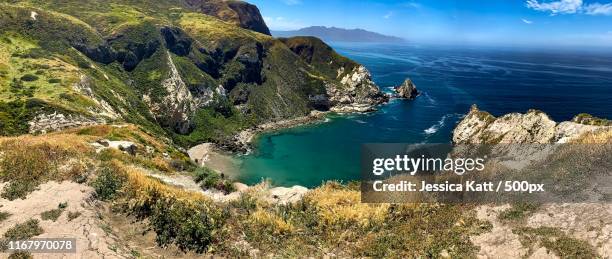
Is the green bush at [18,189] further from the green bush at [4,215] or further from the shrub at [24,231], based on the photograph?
the shrub at [24,231]

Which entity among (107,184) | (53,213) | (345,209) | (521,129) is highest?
(107,184)

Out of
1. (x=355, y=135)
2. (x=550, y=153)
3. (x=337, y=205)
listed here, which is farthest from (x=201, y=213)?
(x=355, y=135)

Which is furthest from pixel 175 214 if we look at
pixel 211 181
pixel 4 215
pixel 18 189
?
pixel 211 181

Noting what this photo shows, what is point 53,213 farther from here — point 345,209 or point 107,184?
point 345,209

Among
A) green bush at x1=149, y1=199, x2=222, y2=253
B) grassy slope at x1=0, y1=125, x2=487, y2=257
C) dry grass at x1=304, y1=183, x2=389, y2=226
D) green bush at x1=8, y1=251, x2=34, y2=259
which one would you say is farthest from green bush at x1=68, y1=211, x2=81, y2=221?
dry grass at x1=304, y1=183, x2=389, y2=226

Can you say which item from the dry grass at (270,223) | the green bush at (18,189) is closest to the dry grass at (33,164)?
the green bush at (18,189)
